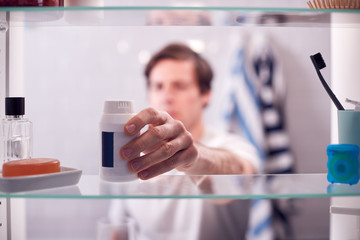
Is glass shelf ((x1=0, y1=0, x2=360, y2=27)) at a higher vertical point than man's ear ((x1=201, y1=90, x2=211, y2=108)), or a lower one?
higher

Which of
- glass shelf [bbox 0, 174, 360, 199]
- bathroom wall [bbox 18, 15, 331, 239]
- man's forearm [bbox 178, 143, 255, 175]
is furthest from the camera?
bathroom wall [bbox 18, 15, 331, 239]

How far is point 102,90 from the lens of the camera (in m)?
1.53

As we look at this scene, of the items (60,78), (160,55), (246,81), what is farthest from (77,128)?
(246,81)

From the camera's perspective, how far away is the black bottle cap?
1.66 ft

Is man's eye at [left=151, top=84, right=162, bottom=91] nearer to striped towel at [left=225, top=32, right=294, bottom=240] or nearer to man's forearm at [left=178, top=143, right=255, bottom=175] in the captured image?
striped towel at [left=225, top=32, right=294, bottom=240]

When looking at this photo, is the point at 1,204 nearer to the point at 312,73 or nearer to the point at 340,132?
the point at 340,132

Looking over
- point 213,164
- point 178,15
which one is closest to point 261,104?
point 213,164

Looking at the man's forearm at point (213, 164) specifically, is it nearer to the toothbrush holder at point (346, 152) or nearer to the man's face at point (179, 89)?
the toothbrush holder at point (346, 152)

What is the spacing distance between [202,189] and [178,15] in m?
0.24

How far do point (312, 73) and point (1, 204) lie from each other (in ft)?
4.55

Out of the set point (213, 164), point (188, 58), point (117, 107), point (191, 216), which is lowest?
point (191, 216)

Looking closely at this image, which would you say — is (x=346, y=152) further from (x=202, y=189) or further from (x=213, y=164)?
(x=213, y=164)

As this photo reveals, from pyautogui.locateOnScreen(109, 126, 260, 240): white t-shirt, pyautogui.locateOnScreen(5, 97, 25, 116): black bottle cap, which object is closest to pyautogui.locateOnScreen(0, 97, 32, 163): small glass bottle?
pyautogui.locateOnScreen(5, 97, 25, 116): black bottle cap

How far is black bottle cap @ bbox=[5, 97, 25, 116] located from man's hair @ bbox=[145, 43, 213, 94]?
43.4 inches
